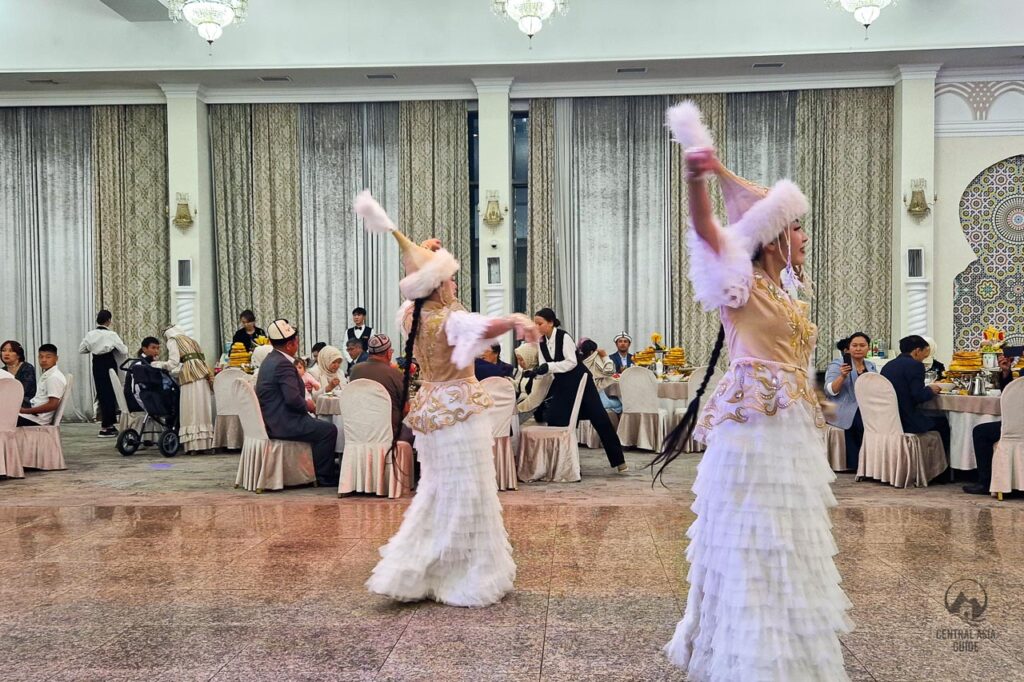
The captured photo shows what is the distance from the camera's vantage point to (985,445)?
6.37 meters

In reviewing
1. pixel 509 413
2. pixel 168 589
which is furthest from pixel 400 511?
pixel 168 589

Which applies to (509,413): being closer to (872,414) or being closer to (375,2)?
(872,414)

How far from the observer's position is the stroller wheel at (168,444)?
9.00 meters

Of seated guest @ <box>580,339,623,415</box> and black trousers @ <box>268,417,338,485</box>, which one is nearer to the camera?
black trousers @ <box>268,417,338,485</box>

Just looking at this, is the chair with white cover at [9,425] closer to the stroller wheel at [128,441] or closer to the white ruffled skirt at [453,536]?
the stroller wheel at [128,441]

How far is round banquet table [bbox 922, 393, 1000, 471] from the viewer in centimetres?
648

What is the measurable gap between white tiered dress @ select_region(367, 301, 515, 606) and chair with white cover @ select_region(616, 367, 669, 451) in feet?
16.7

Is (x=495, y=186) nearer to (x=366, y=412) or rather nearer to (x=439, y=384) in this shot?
(x=366, y=412)

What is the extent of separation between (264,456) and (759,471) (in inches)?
194

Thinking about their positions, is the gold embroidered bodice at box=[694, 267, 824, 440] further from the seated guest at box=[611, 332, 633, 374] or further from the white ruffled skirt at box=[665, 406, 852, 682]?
the seated guest at box=[611, 332, 633, 374]

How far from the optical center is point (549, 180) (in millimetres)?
12375

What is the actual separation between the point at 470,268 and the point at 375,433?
627 cm

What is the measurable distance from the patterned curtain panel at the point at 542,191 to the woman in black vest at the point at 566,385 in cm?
479

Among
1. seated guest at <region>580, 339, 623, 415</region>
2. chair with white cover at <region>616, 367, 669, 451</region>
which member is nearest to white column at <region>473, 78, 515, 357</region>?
seated guest at <region>580, 339, 623, 415</region>
